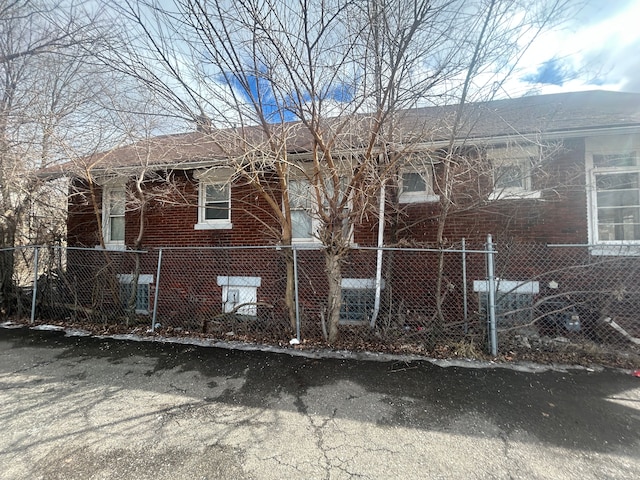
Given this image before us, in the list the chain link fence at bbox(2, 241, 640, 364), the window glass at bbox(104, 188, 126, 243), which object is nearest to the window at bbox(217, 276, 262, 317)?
the chain link fence at bbox(2, 241, 640, 364)

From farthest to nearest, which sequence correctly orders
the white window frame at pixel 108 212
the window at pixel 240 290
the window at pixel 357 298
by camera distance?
the white window frame at pixel 108 212 → the window at pixel 240 290 → the window at pixel 357 298

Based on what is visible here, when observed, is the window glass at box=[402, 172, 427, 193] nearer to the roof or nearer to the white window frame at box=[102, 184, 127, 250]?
the roof

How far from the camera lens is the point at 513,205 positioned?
5.74 m

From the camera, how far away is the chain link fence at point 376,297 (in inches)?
185

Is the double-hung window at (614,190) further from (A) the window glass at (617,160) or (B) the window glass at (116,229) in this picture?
(B) the window glass at (116,229)

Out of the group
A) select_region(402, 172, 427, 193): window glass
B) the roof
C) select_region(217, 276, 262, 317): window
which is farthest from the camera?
select_region(217, 276, 262, 317): window

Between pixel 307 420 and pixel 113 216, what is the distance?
7648 millimetres

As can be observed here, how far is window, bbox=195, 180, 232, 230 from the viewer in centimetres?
715

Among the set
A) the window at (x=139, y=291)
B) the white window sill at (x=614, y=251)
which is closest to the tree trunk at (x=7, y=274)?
the window at (x=139, y=291)

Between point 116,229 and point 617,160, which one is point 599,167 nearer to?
point 617,160

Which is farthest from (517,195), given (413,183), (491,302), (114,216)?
(114,216)

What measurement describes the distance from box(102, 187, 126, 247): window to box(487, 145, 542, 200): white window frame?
838 centimetres

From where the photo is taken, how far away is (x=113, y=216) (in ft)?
26.2

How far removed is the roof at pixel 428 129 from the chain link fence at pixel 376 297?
A: 1.80 metres
